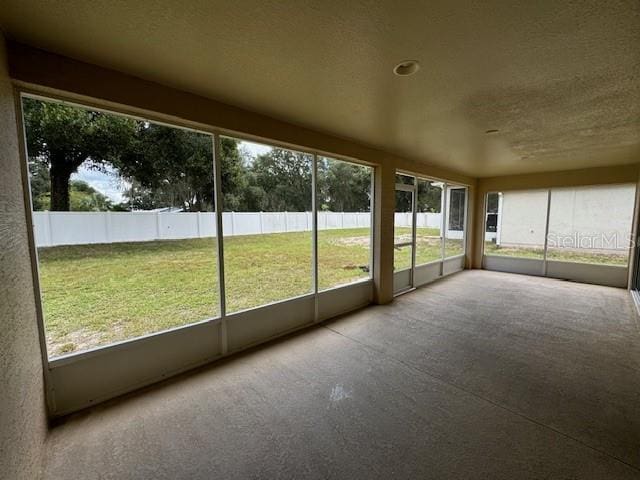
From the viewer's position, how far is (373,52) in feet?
5.49

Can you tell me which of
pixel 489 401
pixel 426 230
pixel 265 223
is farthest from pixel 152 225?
pixel 426 230

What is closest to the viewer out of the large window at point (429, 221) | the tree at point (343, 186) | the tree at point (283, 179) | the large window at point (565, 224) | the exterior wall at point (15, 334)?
the exterior wall at point (15, 334)

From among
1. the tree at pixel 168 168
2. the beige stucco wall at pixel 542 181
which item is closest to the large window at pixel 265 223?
the tree at pixel 168 168

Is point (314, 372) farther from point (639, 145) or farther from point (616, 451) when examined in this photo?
point (639, 145)

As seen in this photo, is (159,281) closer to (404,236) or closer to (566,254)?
(404,236)

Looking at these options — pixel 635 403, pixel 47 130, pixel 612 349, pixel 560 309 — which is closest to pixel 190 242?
pixel 47 130

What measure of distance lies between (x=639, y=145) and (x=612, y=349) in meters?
3.01

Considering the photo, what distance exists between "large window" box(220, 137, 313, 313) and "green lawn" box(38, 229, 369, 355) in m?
0.02

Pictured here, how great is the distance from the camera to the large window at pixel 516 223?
639 cm

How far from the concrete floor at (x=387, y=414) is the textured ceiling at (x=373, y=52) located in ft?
7.98

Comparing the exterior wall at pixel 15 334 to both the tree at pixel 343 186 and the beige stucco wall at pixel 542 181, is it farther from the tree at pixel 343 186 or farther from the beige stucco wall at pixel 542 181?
the beige stucco wall at pixel 542 181

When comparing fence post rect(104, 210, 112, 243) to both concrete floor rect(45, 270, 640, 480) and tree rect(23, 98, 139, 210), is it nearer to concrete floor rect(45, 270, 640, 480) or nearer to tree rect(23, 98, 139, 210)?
tree rect(23, 98, 139, 210)

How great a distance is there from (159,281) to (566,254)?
8.04 meters

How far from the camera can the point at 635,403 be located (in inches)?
80.4
